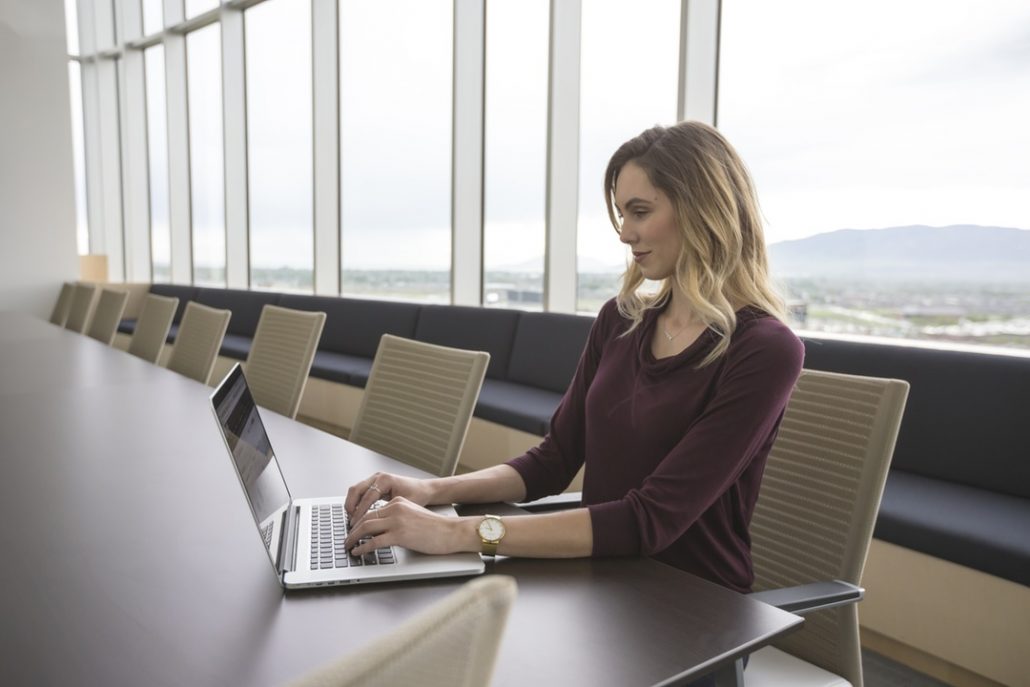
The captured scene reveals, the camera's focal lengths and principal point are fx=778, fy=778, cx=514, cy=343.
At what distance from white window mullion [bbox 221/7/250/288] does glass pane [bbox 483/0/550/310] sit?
338 cm

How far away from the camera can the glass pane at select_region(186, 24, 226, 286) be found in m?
7.95

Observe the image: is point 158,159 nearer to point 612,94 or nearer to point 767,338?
point 612,94

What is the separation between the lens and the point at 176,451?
1.73m

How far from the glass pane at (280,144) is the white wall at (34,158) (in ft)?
7.66

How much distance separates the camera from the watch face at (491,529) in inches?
42.5

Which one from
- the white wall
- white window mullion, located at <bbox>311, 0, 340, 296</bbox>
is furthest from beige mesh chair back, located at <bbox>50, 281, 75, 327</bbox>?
white window mullion, located at <bbox>311, 0, 340, 296</bbox>

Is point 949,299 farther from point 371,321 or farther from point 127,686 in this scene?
point 371,321

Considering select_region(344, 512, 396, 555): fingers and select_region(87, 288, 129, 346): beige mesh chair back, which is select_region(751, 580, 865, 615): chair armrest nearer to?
select_region(344, 512, 396, 555): fingers

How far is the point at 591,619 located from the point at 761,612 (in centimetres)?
22

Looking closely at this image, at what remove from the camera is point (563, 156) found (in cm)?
462

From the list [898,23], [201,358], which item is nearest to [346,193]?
→ [201,358]

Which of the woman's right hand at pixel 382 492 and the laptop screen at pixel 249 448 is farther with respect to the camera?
the woman's right hand at pixel 382 492

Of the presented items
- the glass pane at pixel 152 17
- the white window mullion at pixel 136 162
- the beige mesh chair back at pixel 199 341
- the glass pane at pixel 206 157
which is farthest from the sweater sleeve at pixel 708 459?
the white window mullion at pixel 136 162

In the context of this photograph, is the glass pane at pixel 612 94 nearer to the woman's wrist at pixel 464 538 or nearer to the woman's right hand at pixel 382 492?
the woman's right hand at pixel 382 492
